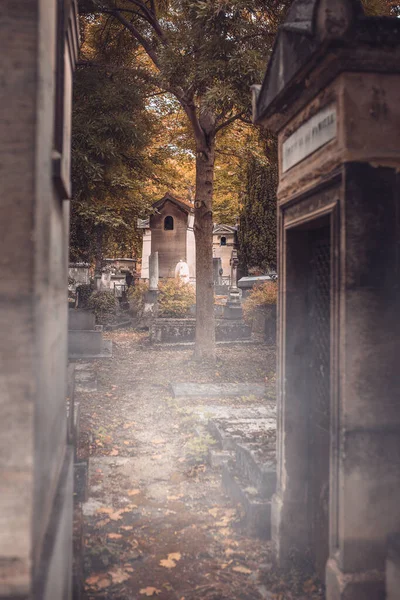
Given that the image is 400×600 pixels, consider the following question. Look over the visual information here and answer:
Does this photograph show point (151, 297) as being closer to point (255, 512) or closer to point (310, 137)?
point (255, 512)

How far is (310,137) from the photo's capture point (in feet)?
9.60

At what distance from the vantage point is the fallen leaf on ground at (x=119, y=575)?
9.93ft

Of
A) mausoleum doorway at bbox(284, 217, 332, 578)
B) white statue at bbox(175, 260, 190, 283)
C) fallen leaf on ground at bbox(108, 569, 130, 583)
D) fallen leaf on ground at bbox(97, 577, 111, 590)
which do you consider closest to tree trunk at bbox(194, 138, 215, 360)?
mausoleum doorway at bbox(284, 217, 332, 578)

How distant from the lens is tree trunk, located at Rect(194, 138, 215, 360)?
10086 mm

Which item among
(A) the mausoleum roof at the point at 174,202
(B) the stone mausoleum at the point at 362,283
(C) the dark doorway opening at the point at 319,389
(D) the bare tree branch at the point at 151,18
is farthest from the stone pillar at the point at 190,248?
(B) the stone mausoleum at the point at 362,283

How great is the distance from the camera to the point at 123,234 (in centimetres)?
2081

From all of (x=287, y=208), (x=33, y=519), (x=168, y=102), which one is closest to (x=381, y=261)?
(x=287, y=208)

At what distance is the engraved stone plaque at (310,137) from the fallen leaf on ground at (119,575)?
299 centimetres

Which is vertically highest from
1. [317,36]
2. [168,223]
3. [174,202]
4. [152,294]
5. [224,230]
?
[174,202]

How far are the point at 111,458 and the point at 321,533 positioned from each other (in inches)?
114

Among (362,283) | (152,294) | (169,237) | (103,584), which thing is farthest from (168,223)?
(362,283)

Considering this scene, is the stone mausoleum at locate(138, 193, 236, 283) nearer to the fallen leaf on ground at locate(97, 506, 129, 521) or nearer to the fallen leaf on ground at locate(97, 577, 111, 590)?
the fallen leaf on ground at locate(97, 506, 129, 521)

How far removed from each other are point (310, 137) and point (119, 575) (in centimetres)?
310

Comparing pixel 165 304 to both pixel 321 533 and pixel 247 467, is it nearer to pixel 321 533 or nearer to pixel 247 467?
pixel 247 467
